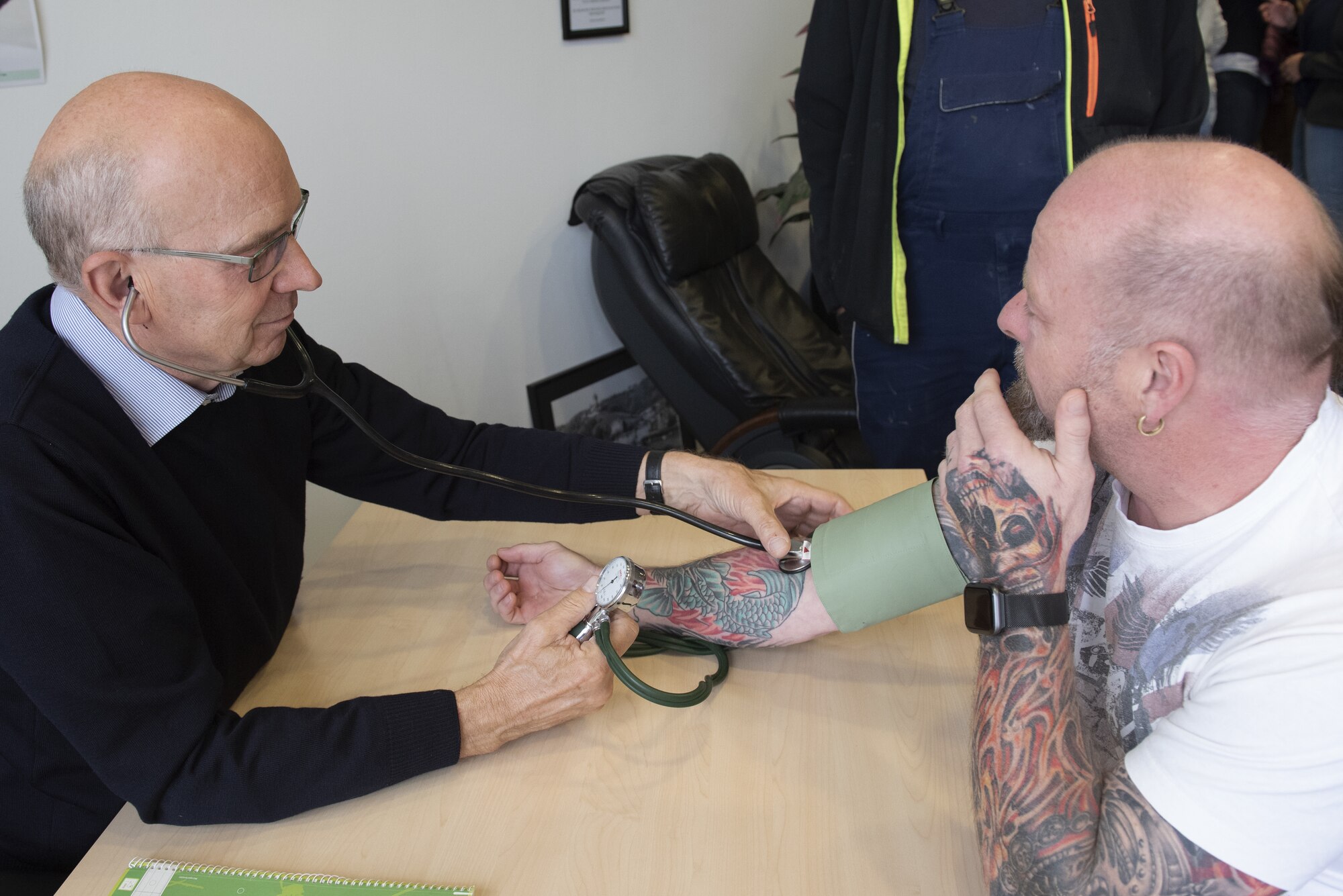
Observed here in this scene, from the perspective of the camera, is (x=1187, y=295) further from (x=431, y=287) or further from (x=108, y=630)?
(x=431, y=287)

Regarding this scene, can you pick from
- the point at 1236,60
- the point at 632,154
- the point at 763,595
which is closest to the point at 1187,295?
the point at 763,595

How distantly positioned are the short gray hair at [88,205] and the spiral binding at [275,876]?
56 cm

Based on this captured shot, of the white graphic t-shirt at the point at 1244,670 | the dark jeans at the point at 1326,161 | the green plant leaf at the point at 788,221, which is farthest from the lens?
the green plant leaf at the point at 788,221

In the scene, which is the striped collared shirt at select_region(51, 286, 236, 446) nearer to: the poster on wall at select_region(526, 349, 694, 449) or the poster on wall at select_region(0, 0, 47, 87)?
the poster on wall at select_region(0, 0, 47, 87)

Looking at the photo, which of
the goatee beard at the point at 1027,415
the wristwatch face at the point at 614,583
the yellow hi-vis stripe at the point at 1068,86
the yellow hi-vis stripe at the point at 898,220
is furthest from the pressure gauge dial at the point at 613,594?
the yellow hi-vis stripe at the point at 1068,86

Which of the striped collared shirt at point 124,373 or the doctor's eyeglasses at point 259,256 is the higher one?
the doctor's eyeglasses at point 259,256

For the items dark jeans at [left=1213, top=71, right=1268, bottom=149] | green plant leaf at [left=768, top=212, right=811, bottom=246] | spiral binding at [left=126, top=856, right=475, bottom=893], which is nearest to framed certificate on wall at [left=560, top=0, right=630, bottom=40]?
green plant leaf at [left=768, top=212, right=811, bottom=246]

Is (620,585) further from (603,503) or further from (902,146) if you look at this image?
(902,146)

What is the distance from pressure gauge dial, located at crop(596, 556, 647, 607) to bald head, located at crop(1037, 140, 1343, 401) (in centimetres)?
51

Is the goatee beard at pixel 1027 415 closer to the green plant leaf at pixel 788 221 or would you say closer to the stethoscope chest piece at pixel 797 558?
the stethoscope chest piece at pixel 797 558

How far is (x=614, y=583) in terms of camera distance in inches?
42.0

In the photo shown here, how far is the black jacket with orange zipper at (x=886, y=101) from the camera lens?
1756mm

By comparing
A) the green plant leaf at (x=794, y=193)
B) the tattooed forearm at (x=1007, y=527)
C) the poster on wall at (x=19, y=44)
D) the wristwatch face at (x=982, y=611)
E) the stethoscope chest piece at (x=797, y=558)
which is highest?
the poster on wall at (x=19, y=44)

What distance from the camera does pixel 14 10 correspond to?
1.55 m
